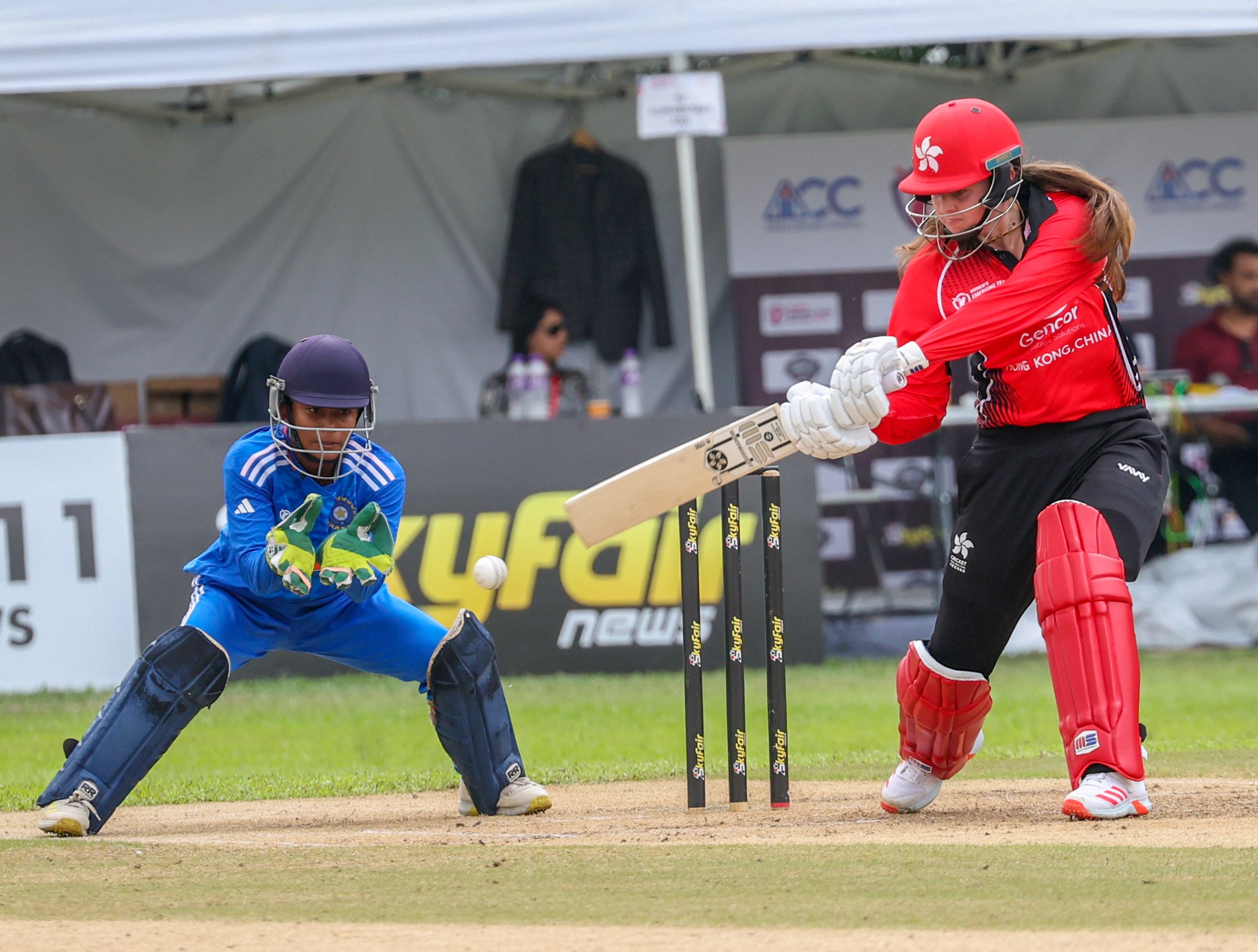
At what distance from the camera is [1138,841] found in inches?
162

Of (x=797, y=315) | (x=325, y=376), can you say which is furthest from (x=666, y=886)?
(x=797, y=315)

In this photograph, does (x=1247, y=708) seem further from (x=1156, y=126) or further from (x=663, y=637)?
(x=1156, y=126)

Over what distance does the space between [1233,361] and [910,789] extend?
7.11 meters

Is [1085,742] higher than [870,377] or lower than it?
lower

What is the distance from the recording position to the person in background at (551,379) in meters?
11.2

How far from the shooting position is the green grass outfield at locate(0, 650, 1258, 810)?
6.22 metres

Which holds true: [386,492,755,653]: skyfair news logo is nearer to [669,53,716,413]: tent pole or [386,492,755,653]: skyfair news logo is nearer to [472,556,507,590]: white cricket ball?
[669,53,716,413]: tent pole

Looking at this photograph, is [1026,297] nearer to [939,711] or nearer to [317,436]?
[939,711]

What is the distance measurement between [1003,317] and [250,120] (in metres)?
8.45

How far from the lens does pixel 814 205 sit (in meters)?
11.9

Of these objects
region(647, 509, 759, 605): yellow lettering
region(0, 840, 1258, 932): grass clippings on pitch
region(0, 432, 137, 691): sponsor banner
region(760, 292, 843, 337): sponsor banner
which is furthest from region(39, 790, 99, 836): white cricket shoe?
region(760, 292, 843, 337): sponsor banner

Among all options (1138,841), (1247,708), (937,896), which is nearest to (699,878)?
(937,896)

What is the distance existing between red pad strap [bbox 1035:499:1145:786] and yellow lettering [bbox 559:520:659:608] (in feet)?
15.3

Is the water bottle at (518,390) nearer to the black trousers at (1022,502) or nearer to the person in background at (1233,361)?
the person in background at (1233,361)
